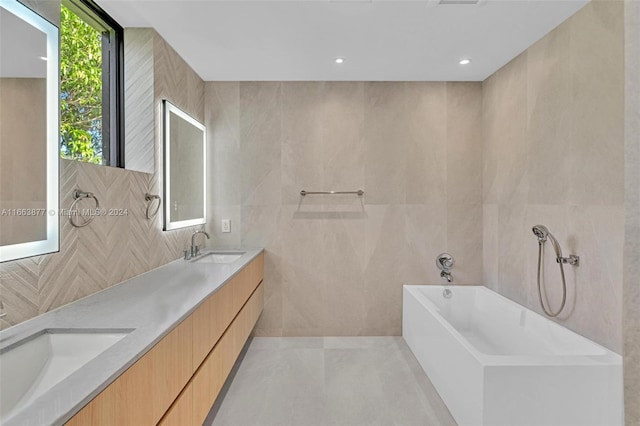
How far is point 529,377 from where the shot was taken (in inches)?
64.9

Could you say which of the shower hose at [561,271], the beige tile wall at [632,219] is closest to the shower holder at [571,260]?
the shower hose at [561,271]

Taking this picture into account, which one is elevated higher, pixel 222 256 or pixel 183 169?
pixel 183 169

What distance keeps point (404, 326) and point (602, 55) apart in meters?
2.47

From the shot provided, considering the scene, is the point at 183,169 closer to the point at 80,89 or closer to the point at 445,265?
the point at 80,89

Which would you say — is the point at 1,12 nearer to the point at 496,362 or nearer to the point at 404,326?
the point at 496,362

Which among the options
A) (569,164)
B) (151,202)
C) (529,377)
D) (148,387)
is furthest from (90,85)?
(569,164)

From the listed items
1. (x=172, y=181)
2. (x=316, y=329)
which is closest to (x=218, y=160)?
(x=172, y=181)

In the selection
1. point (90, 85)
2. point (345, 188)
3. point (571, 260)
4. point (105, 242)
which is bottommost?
point (571, 260)

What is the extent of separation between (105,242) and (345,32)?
77.7 inches

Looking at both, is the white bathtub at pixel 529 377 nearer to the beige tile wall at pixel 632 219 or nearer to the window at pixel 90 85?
the beige tile wall at pixel 632 219

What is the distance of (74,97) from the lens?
1.86 m

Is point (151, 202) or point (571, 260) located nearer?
point (571, 260)

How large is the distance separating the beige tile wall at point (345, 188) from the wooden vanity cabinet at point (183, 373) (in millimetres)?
896

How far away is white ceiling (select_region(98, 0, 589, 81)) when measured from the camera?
2.02 meters
